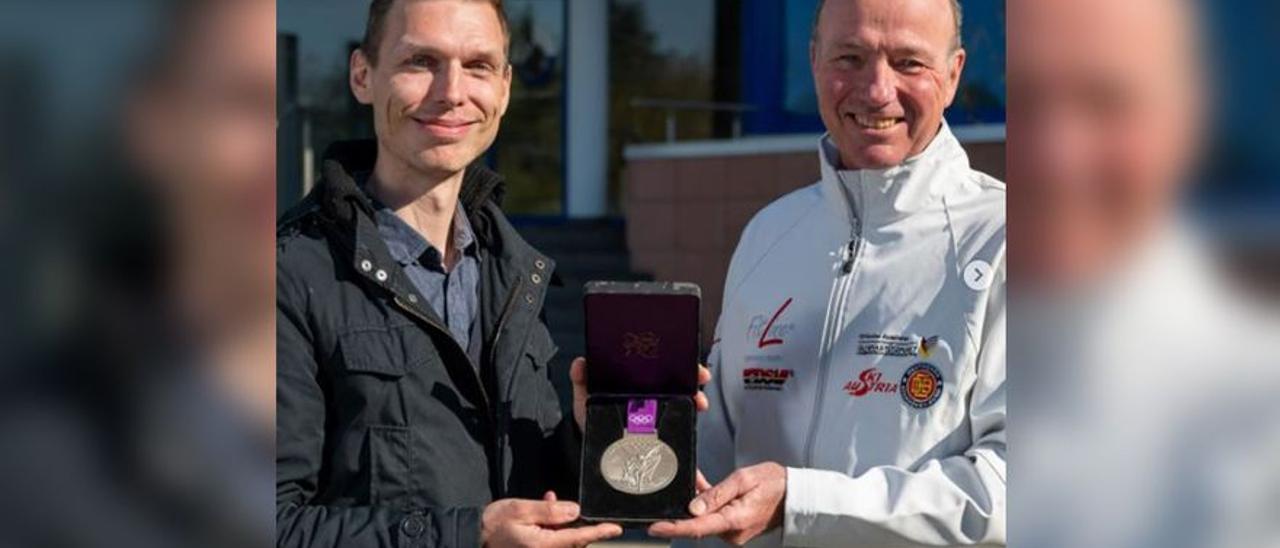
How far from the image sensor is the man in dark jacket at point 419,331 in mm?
1723

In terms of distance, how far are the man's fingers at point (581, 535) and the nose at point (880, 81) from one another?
0.60 metres

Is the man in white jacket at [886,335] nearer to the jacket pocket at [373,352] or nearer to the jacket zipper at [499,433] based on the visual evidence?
the jacket zipper at [499,433]

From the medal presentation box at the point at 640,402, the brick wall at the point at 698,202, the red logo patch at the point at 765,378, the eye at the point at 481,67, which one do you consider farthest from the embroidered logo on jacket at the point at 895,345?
the brick wall at the point at 698,202

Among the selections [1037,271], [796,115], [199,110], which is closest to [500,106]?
[199,110]

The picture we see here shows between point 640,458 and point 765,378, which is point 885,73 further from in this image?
point 640,458

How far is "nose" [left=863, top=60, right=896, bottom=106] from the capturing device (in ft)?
6.29

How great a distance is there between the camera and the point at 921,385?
74.0 inches

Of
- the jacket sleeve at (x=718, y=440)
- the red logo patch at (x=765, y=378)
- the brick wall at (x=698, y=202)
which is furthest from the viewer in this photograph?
the brick wall at (x=698, y=202)

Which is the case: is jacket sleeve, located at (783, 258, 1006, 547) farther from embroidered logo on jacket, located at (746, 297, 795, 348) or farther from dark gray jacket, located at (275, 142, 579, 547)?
dark gray jacket, located at (275, 142, 579, 547)

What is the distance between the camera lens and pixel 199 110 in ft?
3.36

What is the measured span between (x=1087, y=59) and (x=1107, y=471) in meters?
0.25

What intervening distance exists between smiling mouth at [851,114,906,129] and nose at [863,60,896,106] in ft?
0.09

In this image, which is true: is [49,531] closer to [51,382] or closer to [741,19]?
[51,382]

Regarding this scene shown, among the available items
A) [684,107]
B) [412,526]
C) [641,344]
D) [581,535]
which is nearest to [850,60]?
[641,344]
